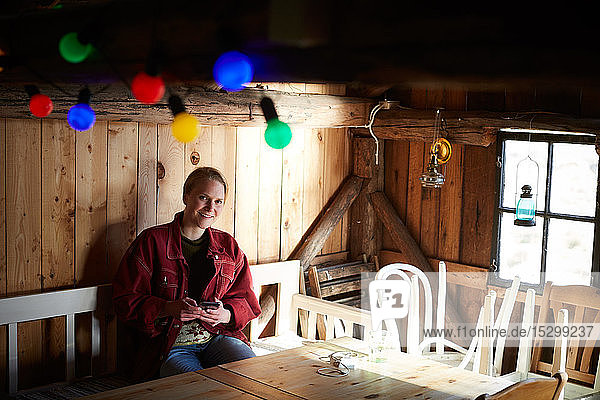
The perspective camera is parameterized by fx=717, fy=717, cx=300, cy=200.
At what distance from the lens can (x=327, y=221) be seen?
17.0 ft

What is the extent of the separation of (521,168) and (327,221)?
54.6 inches

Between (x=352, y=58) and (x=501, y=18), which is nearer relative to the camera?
(x=501, y=18)

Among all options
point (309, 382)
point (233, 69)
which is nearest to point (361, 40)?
point (233, 69)

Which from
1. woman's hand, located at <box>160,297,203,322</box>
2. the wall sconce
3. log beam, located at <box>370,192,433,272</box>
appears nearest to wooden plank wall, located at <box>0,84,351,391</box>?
woman's hand, located at <box>160,297,203,322</box>

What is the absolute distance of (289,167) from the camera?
16.3ft

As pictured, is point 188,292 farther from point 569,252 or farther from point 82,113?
point 569,252

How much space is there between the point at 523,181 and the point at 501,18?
346 centimetres

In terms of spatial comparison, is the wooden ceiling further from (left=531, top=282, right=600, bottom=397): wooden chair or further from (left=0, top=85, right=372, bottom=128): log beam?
(left=531, top=282, right=600, bottom=397): wooden chair

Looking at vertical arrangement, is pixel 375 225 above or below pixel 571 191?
below

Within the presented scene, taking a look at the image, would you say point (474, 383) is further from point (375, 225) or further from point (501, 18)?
point (375, 225)

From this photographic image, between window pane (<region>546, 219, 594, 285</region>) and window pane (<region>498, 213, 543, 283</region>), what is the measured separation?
0.27 ft

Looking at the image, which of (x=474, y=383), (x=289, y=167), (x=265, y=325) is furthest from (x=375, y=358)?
(x=289, y=167)

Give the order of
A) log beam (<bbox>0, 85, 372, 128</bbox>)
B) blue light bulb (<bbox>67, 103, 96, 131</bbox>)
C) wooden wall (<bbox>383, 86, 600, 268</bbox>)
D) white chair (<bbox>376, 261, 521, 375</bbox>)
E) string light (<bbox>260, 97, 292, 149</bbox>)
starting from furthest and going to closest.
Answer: wooden wall (<bbox>383, 86, 600, 268</bbox>)
white chair (<bbox>376, 261, 521, 375</bbox>)
log beam (<bbox>0, 85, 372, 128</bbox>)
blue light bulb (<bbox>67, 103, 96, 131</bbox>)
string light (<bbox>260, 97, 292, 149</bbox>)

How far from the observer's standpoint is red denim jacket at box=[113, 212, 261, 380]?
364 centimetres
